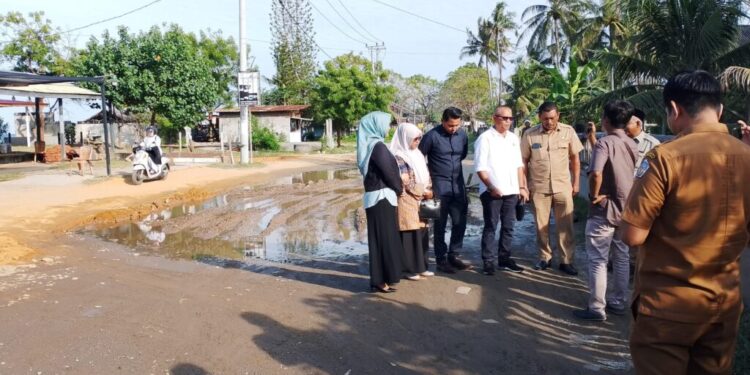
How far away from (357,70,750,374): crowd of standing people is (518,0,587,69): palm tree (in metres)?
33.5

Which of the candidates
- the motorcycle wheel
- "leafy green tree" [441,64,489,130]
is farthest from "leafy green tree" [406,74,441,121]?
the motorcycle wheel

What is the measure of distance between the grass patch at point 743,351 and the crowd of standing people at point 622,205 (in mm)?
852

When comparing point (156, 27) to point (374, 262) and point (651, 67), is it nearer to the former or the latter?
point (651, 67)

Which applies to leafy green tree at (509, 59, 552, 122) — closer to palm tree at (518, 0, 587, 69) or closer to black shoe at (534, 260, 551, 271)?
palm tree at (518, 0, 587, 69)

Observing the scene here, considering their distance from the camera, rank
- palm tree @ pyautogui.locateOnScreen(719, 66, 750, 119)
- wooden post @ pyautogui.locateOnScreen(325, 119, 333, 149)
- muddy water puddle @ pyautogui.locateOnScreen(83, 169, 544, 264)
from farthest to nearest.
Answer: wooden post @ pyautogui.locateOnScreen(325, 119, 333, 149), palm tree @ pyautogui.locateOnScreen(719, 66, 750, 119), muddy water puddle @ pyautogui.locateOnScreen(83, 169, 544, 264)

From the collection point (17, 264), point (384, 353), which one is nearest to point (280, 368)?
point (384, 353)

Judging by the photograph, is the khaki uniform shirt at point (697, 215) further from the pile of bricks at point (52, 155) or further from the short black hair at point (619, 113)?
the pile of bricks at point (52, 155)

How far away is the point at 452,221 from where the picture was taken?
591 cm

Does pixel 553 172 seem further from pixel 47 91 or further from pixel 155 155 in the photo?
pixel 47 91

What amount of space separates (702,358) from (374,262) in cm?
322

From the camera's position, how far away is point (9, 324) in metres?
4.39

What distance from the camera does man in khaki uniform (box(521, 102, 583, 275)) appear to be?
18.4 ft

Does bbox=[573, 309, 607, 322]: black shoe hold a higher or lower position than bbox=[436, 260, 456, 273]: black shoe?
lower

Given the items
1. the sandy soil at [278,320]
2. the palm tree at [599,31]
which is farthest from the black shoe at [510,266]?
the palm tree at [599,31]
